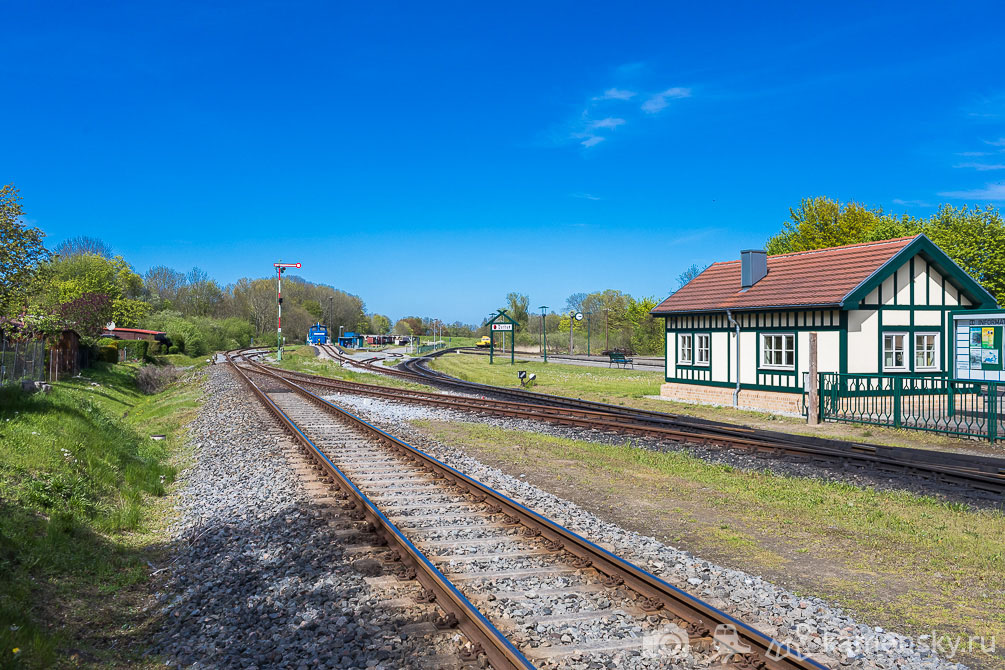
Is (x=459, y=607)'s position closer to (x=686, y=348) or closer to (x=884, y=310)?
(x=884, y=310)

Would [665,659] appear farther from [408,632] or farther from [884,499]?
[884,499]

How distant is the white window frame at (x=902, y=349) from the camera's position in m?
21.7

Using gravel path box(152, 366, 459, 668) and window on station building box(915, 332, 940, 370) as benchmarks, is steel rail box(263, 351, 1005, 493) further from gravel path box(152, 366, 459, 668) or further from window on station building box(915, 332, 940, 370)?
window on station building box(915, 332, 940, 370)

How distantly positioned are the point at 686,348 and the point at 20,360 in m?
24.4

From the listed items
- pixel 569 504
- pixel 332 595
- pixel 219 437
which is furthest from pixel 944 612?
pixel 219 437

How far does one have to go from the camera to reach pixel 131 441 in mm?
15734

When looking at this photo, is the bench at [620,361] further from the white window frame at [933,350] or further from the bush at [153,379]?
the bush at [153,379]

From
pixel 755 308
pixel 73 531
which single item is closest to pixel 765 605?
pixel 73 531

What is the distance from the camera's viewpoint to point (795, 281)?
79.3 feet

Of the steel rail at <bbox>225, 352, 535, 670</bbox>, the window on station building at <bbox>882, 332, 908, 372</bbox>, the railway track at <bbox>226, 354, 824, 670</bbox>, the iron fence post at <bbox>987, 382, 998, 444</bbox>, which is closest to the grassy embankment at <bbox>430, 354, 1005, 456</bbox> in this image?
the iron fence post at <bbox>987, 382, 998, 444</bbox>

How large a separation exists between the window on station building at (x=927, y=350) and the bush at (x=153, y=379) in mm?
37573

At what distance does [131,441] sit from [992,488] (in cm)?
1728

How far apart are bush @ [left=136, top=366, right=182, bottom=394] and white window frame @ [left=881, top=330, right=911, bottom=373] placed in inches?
1437

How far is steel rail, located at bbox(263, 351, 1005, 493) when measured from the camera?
11023 mm
